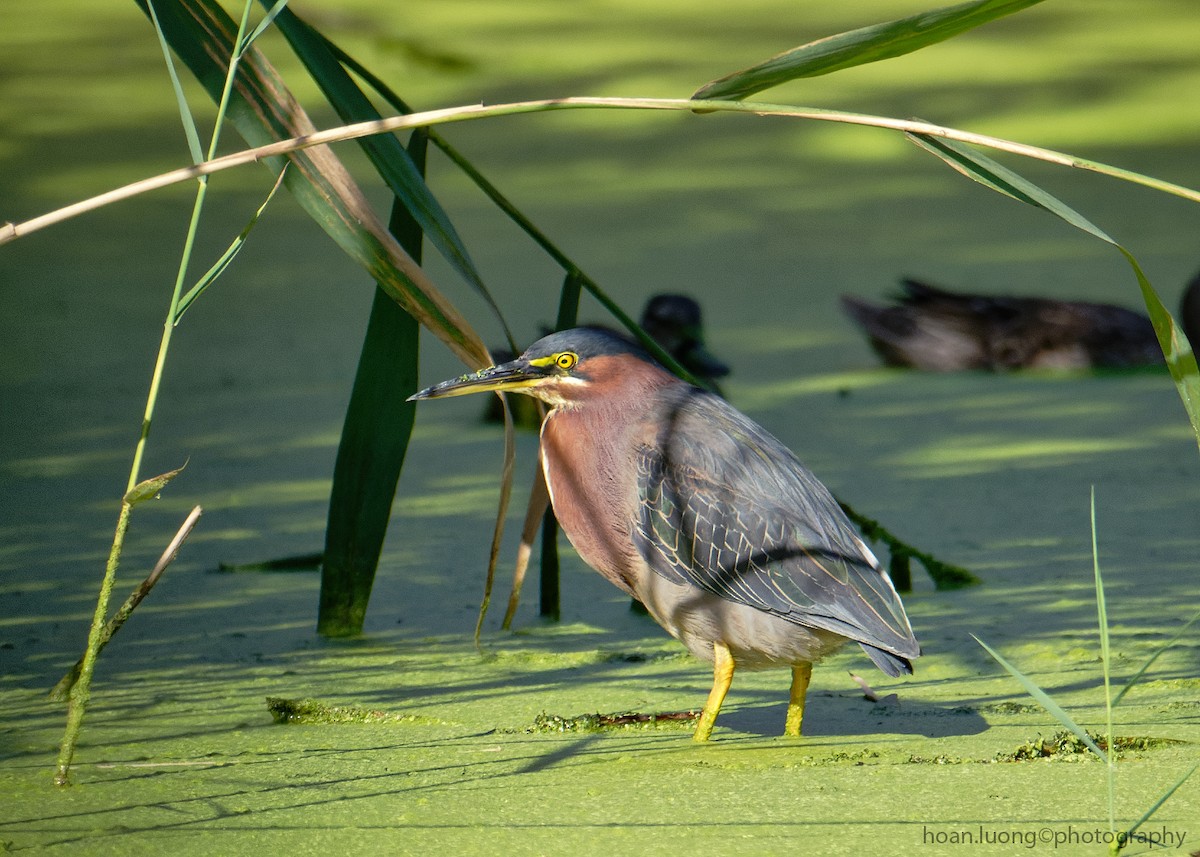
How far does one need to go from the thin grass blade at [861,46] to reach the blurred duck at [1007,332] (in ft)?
9.08

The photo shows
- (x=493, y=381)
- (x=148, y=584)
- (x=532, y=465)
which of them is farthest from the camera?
(x=532, y=465)

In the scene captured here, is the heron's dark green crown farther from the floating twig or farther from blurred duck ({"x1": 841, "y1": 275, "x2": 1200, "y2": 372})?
blurred duck ({"x1": 841, "y1": 275, "x2": 1200, "y2": 372})

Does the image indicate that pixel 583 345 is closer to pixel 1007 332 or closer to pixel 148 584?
pixel 148 584

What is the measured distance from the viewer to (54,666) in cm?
243

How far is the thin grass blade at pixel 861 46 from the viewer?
1458 millimetres

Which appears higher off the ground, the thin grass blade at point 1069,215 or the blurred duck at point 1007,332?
the thin grass blade at point 1069,215

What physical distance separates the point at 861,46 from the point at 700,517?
859 millimetres

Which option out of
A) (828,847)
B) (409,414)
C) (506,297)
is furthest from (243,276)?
(828,847)

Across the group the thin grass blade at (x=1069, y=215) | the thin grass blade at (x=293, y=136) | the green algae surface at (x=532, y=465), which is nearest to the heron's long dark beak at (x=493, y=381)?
the thin grass blade at (x=293, y=136)

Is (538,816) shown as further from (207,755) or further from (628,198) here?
(628,198)

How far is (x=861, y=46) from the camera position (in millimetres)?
1492

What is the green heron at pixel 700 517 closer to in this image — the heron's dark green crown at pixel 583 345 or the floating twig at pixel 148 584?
the heron's dark green crown at pixel 583 345

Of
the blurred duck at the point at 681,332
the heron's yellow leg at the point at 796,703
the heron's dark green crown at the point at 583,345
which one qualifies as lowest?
the heron's yellow leg at the point at 796,703

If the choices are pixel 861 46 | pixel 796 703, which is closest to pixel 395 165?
pixel 861 46
